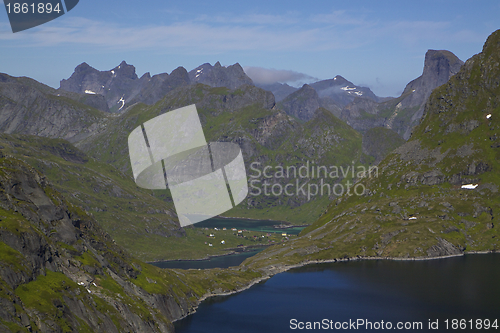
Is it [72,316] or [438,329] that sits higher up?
[72,316]

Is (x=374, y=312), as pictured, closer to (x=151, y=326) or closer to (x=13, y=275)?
(x=151, y=326)

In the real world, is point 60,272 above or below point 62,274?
above

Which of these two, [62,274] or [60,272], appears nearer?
[62,274]

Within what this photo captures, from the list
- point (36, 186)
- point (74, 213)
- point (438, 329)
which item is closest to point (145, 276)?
point (74, 213)

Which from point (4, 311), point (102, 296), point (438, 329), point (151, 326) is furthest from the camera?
point (438, 329)

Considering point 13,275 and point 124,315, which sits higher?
point 13,275

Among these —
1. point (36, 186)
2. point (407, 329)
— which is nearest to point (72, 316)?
point (36, 186)

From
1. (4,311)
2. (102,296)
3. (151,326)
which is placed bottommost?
(151,326)

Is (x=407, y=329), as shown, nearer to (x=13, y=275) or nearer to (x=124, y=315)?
(x=124, y=315)

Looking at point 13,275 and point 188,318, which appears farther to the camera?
point 188,318

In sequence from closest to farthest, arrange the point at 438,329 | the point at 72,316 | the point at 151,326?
the point at 72,316
the point at 151,326
the point at 438,329
